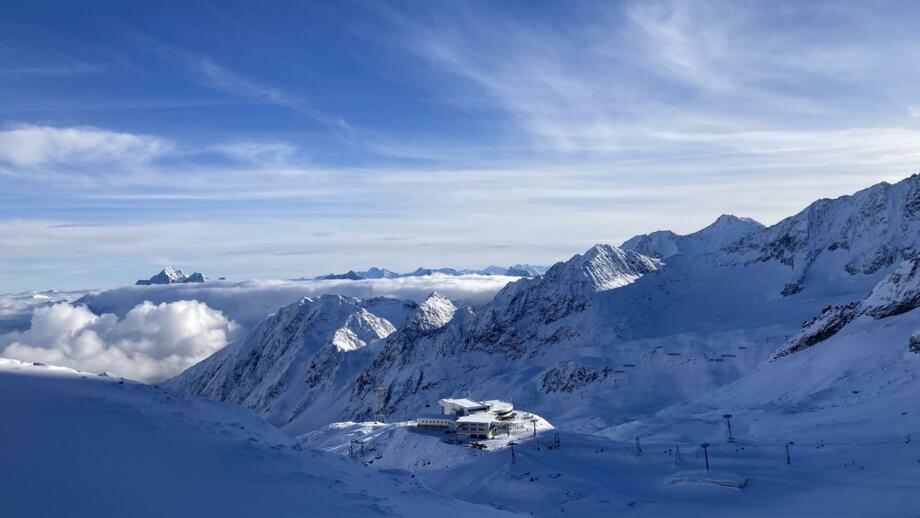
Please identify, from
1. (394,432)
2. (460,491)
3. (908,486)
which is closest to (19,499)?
(460,491)

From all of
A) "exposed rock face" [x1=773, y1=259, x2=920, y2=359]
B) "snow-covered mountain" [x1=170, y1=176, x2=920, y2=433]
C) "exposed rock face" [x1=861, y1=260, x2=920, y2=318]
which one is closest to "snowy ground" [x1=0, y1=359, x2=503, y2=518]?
"exposed rock face" [x1=861, y1=260, x2=920, y2=318]

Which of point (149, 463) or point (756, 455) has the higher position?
point (149, 463)

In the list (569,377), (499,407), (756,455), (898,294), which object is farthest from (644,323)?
(756,455)

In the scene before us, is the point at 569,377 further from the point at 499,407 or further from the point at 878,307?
the point at 878,307

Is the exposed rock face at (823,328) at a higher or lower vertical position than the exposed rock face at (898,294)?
lower

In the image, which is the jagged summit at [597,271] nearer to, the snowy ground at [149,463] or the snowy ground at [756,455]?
the snowy ground at [756,455]

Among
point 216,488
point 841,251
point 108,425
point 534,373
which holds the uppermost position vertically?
point 841,251

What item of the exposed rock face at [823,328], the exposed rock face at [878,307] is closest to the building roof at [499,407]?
the exposed rock face at [823,328]

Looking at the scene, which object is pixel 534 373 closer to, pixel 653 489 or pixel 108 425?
pixel 653 489
